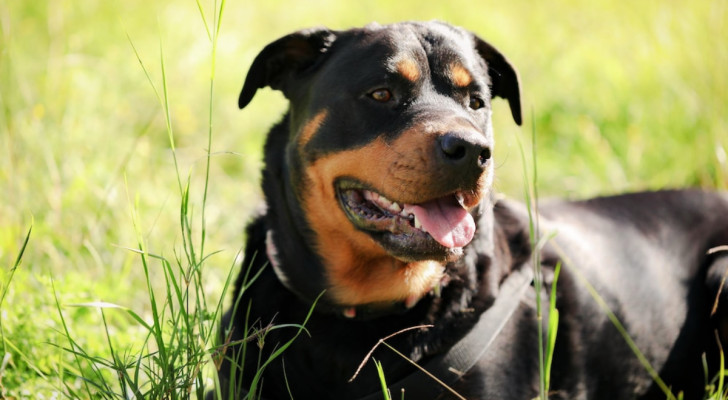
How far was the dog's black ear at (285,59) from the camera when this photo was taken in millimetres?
3143

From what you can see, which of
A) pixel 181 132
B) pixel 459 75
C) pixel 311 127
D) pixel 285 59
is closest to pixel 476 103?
pixel 459 75

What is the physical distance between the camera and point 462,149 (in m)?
2.67

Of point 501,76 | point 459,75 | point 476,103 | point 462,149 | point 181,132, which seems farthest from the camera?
point 181,132

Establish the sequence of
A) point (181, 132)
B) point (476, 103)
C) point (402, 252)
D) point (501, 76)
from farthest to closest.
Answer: point (181, 132) → point (501, 76) → point (476, 103) → point (402, 252)

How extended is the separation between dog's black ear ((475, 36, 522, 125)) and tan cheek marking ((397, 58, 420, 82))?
51 centimetres

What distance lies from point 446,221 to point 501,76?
947 mm

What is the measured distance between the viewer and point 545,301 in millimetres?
3285

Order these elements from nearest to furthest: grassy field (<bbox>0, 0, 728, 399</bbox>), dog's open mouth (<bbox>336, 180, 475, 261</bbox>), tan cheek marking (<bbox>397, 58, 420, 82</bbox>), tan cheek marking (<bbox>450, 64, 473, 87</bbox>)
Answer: dog's open mouth (<bbox>336, 180, 475, 261</bbox>), tan cheek marking (<bbox>397, 58, 420, 82</bbox>), tan cheek marking (<bbox>450, 64, 473, 87</bbox>), grassy field (<bbox>0, 0, 728, 399</bbox>)

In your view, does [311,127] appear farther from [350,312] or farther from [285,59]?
[350,312]

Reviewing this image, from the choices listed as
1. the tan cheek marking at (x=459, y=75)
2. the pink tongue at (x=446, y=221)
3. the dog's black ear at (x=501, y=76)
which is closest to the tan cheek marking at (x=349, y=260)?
the pink tongue at (x=446, y=221)

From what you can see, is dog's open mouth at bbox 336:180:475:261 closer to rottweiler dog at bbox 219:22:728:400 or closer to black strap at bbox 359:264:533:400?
rottweiler dog at bbox 219:22:728:400

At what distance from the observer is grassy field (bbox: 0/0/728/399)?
11.1 feet

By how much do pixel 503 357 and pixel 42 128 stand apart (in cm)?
321

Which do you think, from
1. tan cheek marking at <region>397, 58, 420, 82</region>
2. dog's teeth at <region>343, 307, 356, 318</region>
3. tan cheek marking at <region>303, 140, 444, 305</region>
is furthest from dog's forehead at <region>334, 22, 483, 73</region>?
dog's teeth at <region>343, 307, 356, 318</region>
